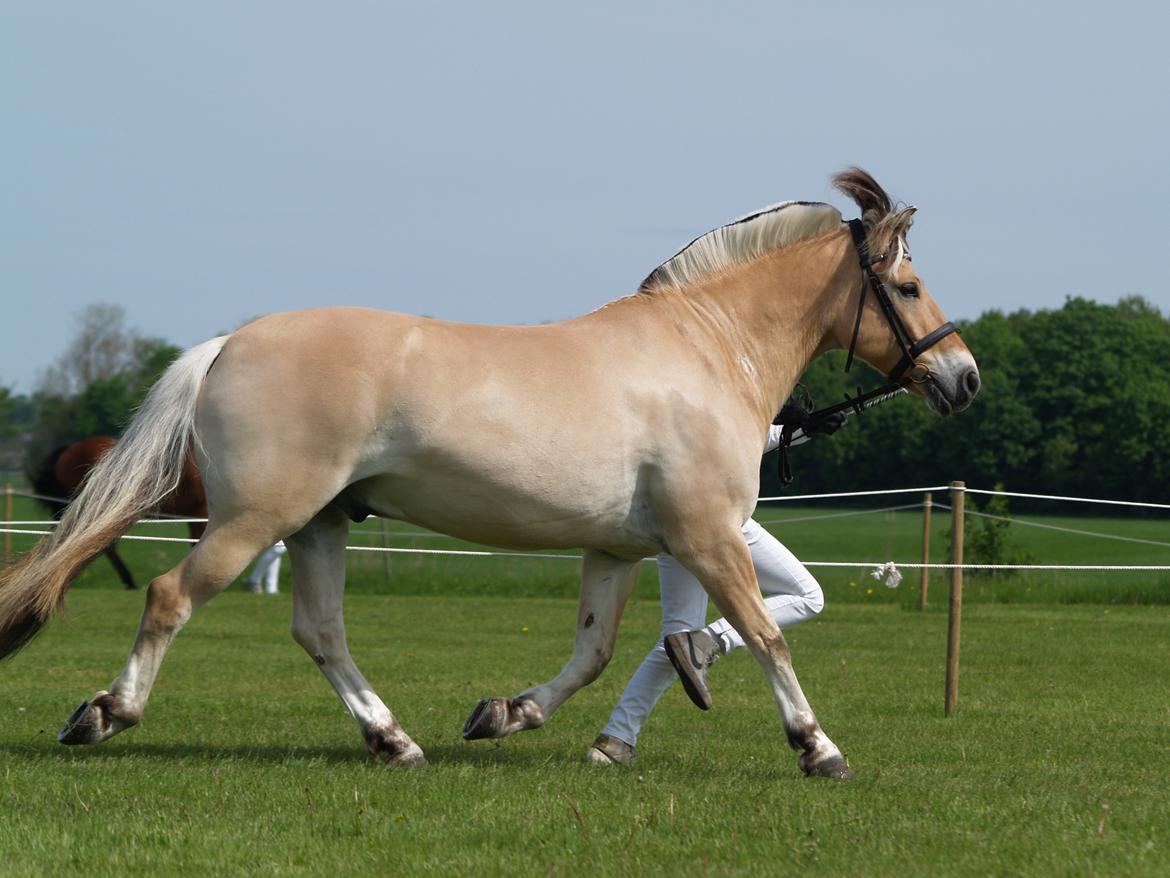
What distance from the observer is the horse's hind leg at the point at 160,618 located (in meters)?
5.71

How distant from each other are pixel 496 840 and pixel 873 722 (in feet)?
14.1

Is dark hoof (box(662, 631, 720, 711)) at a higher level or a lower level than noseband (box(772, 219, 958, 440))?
lower

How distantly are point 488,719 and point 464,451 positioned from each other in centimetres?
129

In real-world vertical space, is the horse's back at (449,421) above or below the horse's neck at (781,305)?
below

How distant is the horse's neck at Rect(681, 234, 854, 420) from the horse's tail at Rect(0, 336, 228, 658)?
7.00 ft

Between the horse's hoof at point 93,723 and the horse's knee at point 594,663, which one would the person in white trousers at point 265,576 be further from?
the horse's hoof at point 93,723

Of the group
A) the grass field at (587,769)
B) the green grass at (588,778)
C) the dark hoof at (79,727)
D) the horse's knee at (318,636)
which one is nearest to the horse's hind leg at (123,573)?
the grass field at (587,769)

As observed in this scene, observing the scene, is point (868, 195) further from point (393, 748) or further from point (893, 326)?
point (393, 748)

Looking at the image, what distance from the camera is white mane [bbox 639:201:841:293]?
259 inches

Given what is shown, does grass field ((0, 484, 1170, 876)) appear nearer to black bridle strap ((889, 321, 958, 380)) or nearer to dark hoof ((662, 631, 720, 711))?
dark hoof ((662, 631, 720, 711))

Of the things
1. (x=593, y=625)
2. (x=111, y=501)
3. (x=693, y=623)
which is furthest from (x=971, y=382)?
(x=111, y=501)

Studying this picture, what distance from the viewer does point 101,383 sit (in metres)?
62.5

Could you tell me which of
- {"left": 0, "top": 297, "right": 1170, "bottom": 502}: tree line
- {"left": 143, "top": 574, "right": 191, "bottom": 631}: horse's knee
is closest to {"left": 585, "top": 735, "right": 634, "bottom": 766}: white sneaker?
{"left": 143, "top": 574, "right": 191, "bottom": 631}: horse's knee

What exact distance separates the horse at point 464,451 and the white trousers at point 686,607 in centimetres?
39
